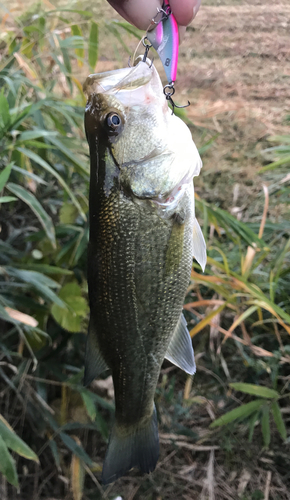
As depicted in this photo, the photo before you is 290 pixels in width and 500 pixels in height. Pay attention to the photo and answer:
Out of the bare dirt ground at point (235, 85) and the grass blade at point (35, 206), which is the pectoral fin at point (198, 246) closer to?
the grass blade at point (35, 206)

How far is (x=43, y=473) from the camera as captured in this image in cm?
183

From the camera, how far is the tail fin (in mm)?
1082

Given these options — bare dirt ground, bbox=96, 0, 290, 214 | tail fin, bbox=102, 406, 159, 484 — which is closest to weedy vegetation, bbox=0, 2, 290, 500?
tail fin, bbox=102, 406, 159, 484

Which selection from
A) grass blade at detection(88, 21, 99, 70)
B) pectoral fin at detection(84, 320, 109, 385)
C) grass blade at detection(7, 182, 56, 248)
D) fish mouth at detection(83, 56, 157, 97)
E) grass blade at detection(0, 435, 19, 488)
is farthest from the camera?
grass blade at detection(88, 21, 99, 70)

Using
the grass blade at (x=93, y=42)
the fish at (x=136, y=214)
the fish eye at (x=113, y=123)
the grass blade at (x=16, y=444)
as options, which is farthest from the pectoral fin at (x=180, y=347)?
the grass blade at (x=93, y=42)

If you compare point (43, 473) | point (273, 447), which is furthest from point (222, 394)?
point (43, 473)

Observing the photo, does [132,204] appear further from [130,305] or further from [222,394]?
[222,394]

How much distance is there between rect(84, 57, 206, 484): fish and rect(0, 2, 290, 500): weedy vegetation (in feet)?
1.92

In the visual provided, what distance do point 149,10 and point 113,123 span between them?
0.36m

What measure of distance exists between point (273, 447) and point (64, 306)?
1.34 meters

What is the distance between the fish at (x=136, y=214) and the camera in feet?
2.96

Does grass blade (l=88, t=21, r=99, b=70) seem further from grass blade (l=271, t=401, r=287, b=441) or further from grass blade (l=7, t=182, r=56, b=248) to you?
grass blade (l=271, t=401, r=287, b=441)

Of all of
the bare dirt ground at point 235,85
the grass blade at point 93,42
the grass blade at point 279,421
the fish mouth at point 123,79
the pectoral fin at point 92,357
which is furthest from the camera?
the bare dirt ground at point 235,85

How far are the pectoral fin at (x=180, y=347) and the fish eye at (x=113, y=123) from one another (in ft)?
1.78
